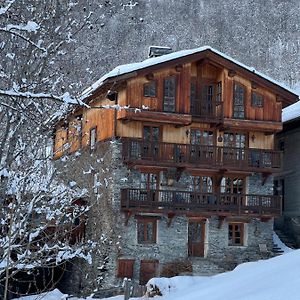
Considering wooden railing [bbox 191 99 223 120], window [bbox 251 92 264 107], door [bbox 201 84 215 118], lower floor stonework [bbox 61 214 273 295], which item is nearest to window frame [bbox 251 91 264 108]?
window [bbox 251 92 264 107]

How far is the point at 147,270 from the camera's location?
27125mm

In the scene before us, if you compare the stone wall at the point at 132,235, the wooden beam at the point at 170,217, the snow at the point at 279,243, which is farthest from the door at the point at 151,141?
the snow at the point at 279,243

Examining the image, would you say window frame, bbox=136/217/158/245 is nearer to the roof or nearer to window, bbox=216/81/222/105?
window, bbox=216/81/222/105

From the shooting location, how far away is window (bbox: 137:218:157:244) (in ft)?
89.5

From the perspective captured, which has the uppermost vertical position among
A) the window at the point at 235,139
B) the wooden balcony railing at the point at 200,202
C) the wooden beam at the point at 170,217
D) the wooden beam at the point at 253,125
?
the wooden beam at the point at 253,125

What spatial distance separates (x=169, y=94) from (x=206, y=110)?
6.89ft

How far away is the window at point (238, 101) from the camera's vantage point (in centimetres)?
2861

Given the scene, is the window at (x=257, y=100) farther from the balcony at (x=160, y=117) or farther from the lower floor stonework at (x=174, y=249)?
the lower floor stonework at (x=174, y=249)

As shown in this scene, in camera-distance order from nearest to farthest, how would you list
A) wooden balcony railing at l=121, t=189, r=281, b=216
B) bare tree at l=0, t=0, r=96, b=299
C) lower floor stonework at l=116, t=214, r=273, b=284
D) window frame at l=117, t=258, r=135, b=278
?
bare tree at l=0, t=0, r=96, b=299 → wooden balcony railing at l=121, t=189, r=281, b=216 → window frame at l=117, t=258, r=135, b=278 → lower floor stonework at l=116, t=214, r=273, b=284

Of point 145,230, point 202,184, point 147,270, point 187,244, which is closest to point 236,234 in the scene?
point 187,244

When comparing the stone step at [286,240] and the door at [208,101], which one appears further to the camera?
the stone step at [286,240]

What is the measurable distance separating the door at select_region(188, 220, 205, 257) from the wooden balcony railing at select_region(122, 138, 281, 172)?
2.84 m

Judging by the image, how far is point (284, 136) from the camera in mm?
33531

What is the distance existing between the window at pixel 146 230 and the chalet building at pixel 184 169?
4 centimetres
